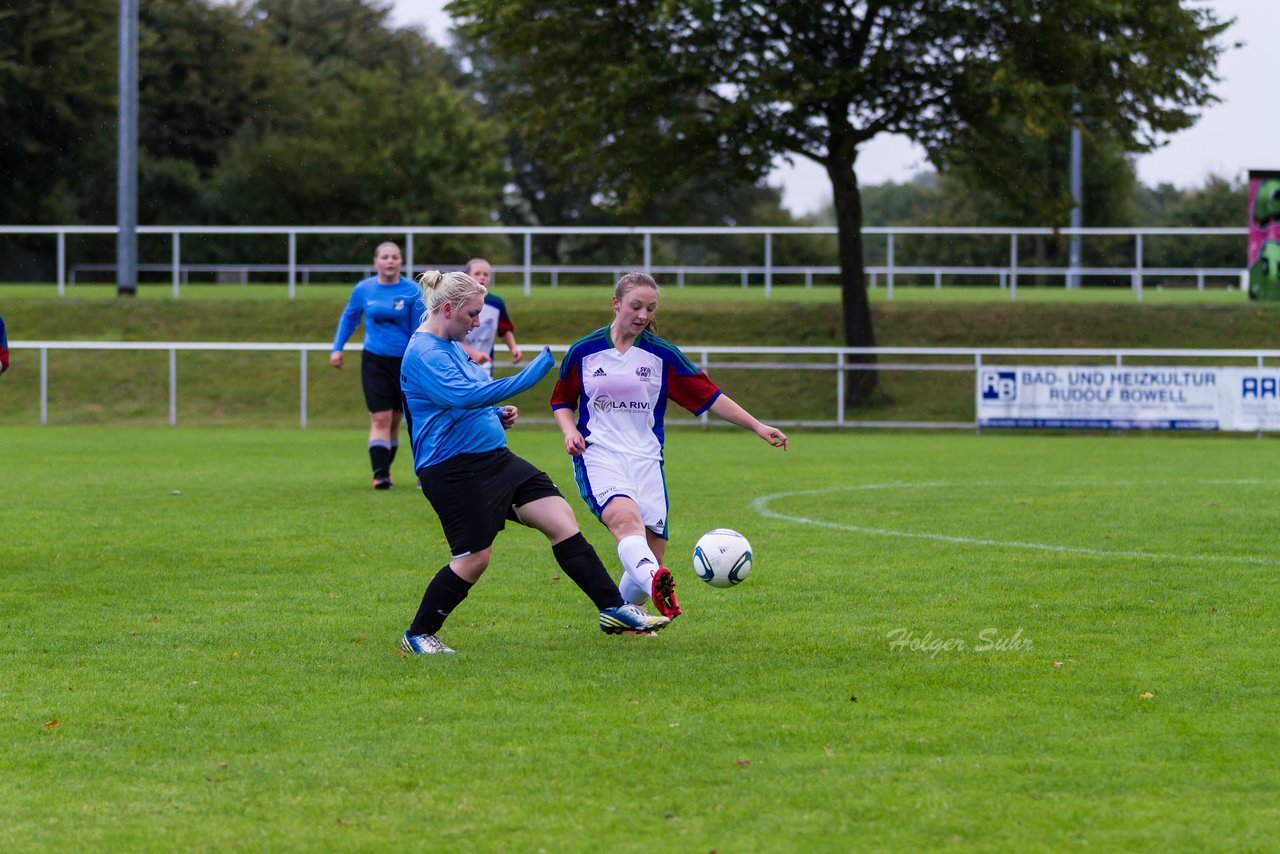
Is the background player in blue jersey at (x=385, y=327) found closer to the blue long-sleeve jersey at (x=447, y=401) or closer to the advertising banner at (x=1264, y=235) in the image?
the blue long-sleeve jersey at (x=447, y=401)

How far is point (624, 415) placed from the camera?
7152 mm

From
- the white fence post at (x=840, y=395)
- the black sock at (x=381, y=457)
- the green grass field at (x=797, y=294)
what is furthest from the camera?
the green grass field at (x=797, y=294)

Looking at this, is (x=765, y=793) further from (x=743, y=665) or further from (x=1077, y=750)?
(x=743, y=665)

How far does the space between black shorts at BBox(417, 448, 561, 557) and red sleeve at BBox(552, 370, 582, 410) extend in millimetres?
516

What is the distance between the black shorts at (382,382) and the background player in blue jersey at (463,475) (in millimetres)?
6471

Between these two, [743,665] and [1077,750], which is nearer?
[1077,750]

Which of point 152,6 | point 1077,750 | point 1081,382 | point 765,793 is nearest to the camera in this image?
point 765,793

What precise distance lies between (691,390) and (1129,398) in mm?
17066

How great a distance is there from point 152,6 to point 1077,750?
49348mm

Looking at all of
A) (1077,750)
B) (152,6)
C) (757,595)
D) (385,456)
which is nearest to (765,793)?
(1077,750)

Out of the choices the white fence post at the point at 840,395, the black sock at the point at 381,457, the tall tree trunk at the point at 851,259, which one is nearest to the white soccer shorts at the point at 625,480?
the black sock at the point at 381,457

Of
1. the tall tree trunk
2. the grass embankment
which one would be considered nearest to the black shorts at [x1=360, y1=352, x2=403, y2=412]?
the grass embankment

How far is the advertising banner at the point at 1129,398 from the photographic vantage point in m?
22.6

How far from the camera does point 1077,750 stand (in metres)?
4.99
